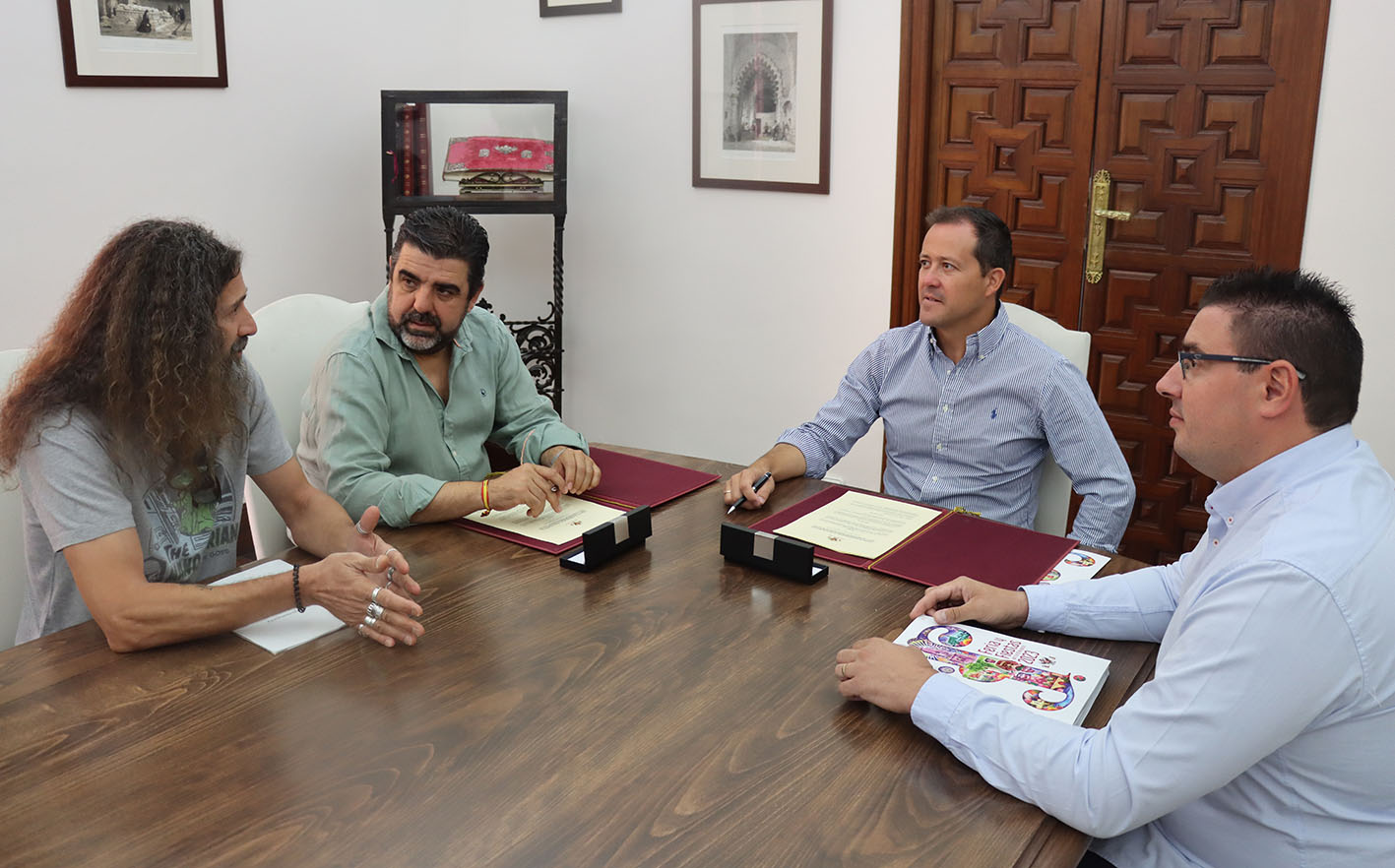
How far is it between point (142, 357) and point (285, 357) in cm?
84

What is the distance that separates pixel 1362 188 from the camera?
2.85 metres

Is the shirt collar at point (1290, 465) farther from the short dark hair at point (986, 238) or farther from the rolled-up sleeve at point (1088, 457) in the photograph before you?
the short dark hair at point (986, 238)

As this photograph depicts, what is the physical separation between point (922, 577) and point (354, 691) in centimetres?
87

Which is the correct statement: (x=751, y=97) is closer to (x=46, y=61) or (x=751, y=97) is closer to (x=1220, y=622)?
(x=46, y=61)

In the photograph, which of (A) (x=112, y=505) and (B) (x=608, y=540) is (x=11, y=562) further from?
(B) (x=608, y=540)

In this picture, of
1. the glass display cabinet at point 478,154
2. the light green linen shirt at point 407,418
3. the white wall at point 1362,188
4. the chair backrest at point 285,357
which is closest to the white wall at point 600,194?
the white wall at point 1362,188

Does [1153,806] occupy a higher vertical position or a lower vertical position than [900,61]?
lower

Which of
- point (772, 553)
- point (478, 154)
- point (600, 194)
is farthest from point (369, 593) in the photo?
point (600, 194)

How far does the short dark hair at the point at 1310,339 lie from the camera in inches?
50.4

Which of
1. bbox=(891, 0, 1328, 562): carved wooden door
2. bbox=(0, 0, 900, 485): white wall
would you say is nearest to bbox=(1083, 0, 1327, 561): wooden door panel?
bbox=(891, 0, 1328, 562): carved wooden door

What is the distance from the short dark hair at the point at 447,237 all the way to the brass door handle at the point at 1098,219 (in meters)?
1.88

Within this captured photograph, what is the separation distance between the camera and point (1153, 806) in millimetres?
1180

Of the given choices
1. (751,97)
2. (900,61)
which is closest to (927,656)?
(900,61)

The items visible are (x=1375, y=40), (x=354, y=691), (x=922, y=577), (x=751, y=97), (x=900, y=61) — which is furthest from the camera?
(x=751, y=97)
